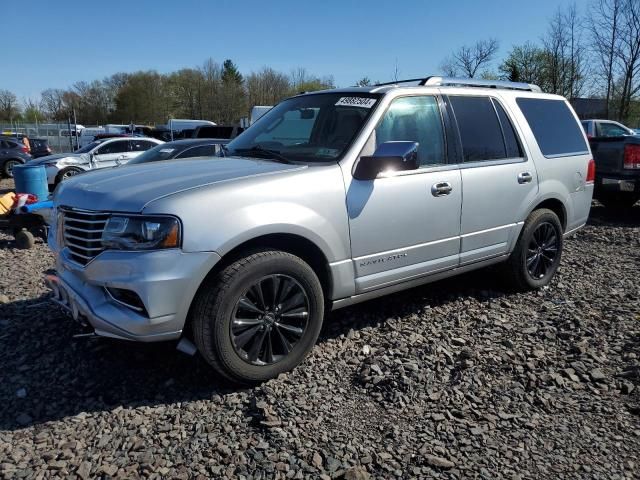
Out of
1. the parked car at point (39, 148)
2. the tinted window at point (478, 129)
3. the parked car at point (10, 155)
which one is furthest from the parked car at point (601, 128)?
the parked car at point (39, 148)

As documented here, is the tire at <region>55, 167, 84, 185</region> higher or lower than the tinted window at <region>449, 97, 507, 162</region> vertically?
lower

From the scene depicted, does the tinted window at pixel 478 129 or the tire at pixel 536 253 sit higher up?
the tinted window at pixel 478 129

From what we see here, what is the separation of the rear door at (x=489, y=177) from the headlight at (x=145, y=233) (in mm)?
2302

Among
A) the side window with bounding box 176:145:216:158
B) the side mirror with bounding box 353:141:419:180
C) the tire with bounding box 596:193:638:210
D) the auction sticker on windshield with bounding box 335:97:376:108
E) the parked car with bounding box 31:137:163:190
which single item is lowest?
the tire with bounding box 596:193:638:210

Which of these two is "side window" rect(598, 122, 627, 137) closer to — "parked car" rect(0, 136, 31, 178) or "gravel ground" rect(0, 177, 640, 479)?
"gravel ground" rect(0, 177, 640, 479)

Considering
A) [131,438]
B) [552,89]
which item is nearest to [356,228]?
[131,438]

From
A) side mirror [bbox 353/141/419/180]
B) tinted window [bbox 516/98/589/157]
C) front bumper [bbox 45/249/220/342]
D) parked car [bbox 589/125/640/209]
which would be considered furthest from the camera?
parked car [bbox 589/125/640/209]

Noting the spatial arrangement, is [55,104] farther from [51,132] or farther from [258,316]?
[258,316]

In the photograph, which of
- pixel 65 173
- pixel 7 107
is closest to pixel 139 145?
pixel 65 173

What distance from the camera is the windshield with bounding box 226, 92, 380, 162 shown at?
3.71 m

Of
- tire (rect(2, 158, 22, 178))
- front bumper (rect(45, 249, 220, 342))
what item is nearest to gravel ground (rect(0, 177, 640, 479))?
front bumper (rect(45, 249, 220, 342))

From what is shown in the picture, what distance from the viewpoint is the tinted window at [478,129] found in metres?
4.21

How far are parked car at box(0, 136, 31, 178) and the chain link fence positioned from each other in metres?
13.8

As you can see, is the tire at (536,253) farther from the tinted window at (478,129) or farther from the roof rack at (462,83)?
the roof rack at (462,83)
